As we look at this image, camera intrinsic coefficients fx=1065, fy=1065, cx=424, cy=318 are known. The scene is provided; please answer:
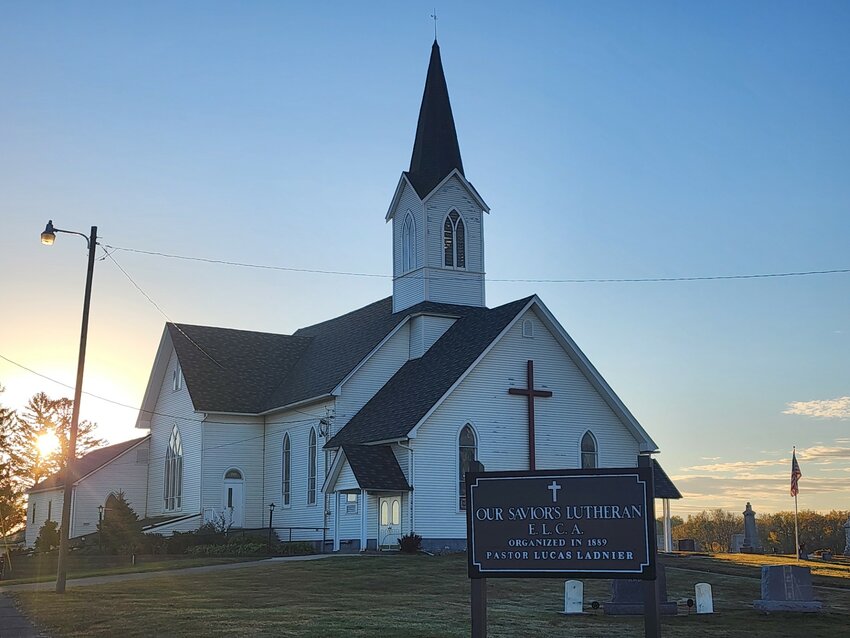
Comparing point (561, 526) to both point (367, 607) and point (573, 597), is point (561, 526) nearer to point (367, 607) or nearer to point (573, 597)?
point (573, 597)

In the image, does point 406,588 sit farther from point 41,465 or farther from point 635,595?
point 41,465

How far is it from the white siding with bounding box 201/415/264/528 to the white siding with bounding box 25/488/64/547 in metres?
15.7

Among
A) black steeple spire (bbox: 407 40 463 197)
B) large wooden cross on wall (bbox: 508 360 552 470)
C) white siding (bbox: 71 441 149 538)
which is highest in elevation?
black steeple spire (bbox: 407 40 463 197)

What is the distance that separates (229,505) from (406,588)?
24.2m

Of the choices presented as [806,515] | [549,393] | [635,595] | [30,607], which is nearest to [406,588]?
[635,595]

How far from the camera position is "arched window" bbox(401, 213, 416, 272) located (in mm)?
46125

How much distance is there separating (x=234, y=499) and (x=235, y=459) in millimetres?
1776

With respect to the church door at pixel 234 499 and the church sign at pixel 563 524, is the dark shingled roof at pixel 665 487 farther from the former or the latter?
the church sign at pixel 563 524

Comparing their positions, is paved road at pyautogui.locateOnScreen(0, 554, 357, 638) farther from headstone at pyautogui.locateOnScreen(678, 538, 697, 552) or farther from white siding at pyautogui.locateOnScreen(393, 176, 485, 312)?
headstone at pyautogui.locateOnScreen(678, 538, 697, 552)

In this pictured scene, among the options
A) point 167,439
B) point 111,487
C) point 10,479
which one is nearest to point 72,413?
point 167,439

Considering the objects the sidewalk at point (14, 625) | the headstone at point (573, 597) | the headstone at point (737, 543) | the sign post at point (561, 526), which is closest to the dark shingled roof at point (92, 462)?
the headstone at point (737, 543)

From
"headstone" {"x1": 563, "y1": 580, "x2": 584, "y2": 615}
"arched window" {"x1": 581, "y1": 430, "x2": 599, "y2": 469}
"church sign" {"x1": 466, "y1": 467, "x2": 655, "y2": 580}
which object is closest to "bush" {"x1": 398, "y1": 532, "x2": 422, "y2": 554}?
"arched window" {"x1": 581, "y1": 430, "x2": 599, "y2": 469}

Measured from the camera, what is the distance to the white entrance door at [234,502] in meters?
46.8

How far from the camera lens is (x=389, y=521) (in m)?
37.7
